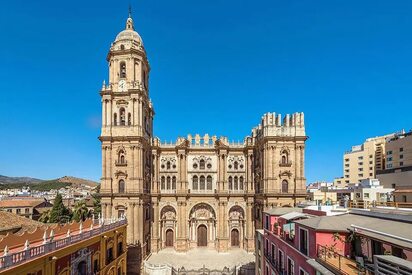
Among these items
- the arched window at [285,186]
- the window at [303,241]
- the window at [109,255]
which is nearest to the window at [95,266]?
the window at [109,255]

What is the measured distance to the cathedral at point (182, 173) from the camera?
4147 cm

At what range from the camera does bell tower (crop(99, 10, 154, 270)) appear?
133ft

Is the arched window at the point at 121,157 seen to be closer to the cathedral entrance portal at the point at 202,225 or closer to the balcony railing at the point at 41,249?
the cathedral entrance portal at the point at 202,225

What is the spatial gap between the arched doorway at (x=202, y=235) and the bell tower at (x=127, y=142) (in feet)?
27.5

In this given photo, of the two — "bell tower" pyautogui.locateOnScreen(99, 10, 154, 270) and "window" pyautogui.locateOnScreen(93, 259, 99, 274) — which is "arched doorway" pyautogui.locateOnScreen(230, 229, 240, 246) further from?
"window" pyautogui.locateOnScreen(93, 259, 99, 274)

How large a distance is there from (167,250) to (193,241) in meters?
4.34

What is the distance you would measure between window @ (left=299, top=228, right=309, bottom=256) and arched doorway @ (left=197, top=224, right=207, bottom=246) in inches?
1260

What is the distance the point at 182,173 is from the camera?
47406 millimetres

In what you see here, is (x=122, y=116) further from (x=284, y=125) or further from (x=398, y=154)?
(x=398, y=154)

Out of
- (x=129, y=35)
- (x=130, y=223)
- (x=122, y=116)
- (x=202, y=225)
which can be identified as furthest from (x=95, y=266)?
(x=129, y=35)

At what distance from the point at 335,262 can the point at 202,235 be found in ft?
119

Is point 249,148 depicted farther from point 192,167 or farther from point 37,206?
point 37,206

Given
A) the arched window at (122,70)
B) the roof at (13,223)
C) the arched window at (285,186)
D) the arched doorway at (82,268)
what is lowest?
the arched doorway at (82,268)

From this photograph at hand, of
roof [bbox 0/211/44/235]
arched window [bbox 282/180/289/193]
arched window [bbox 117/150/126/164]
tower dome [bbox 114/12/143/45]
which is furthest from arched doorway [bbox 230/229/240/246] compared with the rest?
tower dome [bbox 114/12/143/45]
